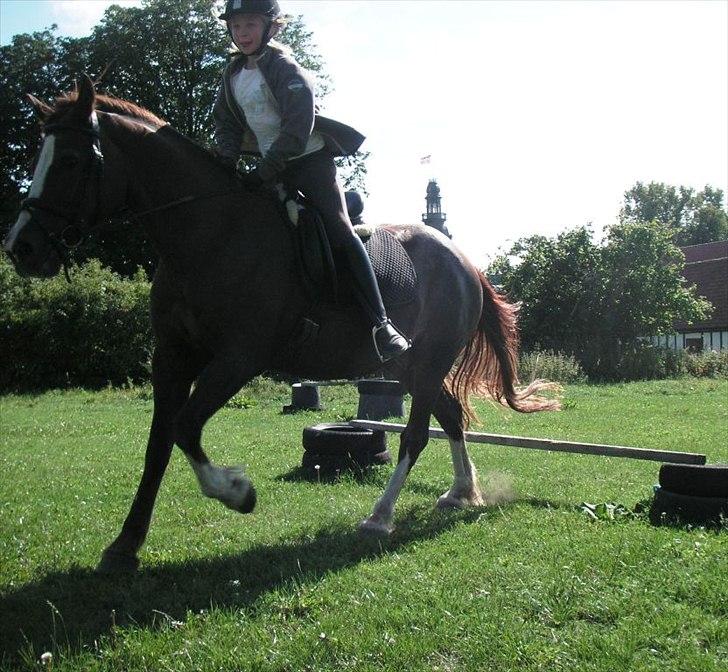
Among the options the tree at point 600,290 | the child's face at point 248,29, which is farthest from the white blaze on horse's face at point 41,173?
the tree at point 600,290

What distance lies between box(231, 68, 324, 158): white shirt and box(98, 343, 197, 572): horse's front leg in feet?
5.39

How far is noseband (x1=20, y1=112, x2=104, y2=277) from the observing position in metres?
4.65

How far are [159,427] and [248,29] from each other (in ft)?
9.43

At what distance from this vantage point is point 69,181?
4.68 m

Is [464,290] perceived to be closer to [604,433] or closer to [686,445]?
[686,445]

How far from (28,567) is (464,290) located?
4.33 meters

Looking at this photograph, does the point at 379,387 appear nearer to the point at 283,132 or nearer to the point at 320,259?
the point at 320,259

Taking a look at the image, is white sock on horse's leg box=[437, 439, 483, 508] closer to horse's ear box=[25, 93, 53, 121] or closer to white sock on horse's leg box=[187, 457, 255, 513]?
white sock on horse's leg box=[187, 457, 255, 513]

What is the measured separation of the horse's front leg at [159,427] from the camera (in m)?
5.39

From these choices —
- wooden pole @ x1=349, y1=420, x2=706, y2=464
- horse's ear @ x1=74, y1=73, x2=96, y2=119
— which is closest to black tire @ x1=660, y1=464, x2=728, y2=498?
wooden pole @ x1=349, y1=420, x2=706, y2=464

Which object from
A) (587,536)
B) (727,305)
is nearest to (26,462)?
(587,536)

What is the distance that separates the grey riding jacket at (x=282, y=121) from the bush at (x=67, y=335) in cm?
2019

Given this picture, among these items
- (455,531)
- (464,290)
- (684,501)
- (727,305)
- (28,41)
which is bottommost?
(455,531)

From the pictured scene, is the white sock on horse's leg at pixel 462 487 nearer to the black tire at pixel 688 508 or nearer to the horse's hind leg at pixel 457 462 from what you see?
the horse's hind leg at pixel 457 462
